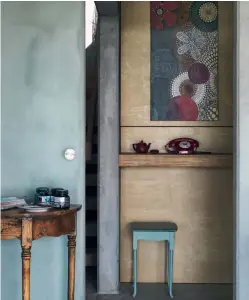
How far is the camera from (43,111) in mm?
3473

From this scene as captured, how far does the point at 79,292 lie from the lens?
349cm

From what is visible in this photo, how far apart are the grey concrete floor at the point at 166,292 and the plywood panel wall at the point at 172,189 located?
0.13m

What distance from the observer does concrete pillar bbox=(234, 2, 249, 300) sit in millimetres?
3518

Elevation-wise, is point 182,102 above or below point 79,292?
above

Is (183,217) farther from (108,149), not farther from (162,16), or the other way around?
(162,16)

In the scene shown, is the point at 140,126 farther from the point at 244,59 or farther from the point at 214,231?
the point at 244,59

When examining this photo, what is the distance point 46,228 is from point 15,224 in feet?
0.64

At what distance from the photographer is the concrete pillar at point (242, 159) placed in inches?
138

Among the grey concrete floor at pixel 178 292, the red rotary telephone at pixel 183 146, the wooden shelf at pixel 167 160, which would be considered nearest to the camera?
the grey concrete floor at pixel 178 292

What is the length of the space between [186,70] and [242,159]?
188 cm

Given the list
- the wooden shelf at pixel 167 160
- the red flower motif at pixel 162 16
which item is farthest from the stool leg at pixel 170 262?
the red flower motif at pixel 162 16

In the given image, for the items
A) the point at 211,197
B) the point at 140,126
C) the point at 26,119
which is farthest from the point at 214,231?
the point at 26,119

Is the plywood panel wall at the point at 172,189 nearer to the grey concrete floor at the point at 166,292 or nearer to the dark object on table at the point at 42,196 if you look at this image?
the grey concrete floor at the point at 166,292

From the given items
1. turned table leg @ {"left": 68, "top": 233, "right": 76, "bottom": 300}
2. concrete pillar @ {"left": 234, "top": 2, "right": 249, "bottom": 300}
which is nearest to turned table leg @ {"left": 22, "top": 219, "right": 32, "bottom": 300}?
turned table leg @ {"left": 68, "top": 233, "right": 76, "bottom": 300}
